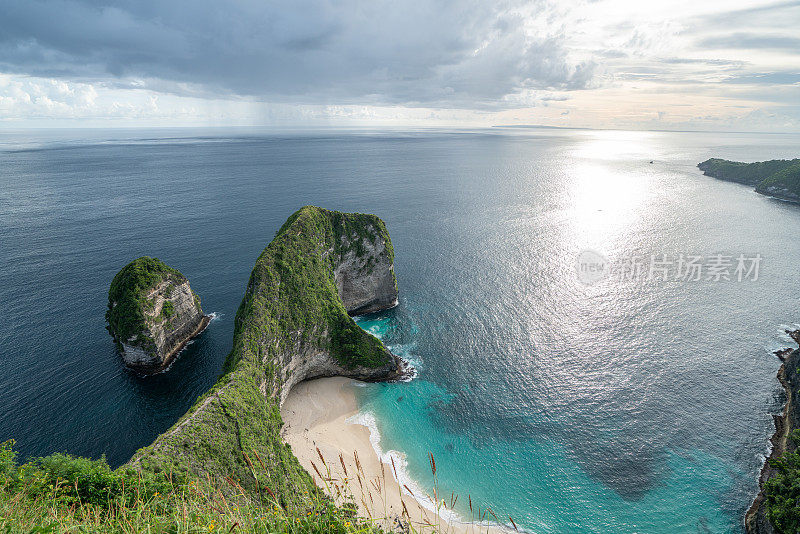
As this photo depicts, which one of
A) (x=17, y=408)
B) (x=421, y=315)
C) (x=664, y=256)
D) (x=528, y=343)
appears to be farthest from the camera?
(x=664, y=256)

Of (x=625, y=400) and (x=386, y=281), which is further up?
(x=386, y=281)

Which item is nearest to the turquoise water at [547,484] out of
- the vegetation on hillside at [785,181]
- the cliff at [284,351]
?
the cliff at [284,351]

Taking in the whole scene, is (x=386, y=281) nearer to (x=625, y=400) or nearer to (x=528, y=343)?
(x=528, y=343)

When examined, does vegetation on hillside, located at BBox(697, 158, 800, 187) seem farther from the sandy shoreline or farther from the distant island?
the sandy shoreline

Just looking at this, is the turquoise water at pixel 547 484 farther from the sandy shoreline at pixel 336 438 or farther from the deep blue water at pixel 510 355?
the sandy shoreline at pixel 336 438

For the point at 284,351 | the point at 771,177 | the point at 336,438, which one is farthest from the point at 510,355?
the point at 771,177

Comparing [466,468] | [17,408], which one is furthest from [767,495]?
[17,408]

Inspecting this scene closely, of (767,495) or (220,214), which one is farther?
(220,214)
